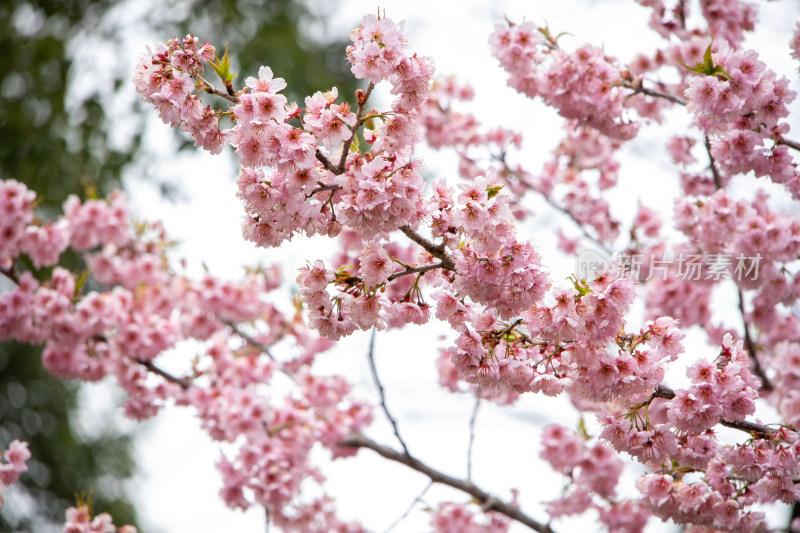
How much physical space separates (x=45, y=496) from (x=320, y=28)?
17.5 ft

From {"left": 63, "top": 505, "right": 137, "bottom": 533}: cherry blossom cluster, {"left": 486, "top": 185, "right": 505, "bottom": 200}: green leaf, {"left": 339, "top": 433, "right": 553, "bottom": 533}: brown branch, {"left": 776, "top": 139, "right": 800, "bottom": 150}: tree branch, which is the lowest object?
{"left": 63, "top": 505, "right": 137, "bottom": 533}: cherry blossom cluster

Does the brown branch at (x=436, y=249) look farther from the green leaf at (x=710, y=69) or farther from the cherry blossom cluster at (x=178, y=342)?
the cherry blossom cluster at (x=178, y=342)

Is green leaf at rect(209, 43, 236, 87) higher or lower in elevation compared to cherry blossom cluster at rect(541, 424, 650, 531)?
lower

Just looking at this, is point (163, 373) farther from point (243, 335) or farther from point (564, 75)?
point (564, 75)

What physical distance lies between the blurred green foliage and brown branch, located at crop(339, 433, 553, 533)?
2.88 m

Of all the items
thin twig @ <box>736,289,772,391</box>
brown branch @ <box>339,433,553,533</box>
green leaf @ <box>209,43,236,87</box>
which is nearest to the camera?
green leaf @ <box>209,43,236,87</box>

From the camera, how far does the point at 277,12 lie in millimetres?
5785

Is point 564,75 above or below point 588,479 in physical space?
above

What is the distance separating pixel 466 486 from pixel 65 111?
14.5 feet

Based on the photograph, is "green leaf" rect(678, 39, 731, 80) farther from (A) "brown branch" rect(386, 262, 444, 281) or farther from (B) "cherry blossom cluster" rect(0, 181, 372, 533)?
(B) "cherry blossom cluster" rect(0, 181, 372, 533)

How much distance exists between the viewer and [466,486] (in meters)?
3.11

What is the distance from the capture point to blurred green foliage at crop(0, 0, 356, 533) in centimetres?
520

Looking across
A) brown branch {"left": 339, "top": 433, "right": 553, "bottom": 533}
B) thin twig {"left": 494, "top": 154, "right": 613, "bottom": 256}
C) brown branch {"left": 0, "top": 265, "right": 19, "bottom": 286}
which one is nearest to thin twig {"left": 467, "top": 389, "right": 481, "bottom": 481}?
brown branch {"left": 339, "top": 433, "right": 553, "bottom": 533}

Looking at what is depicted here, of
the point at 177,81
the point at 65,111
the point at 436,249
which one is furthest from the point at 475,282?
the point at 65,111
